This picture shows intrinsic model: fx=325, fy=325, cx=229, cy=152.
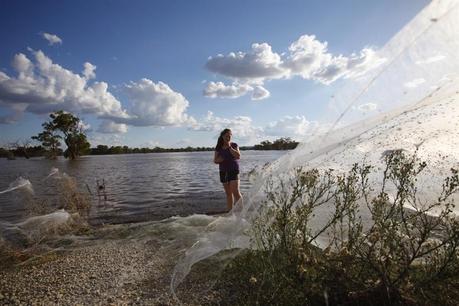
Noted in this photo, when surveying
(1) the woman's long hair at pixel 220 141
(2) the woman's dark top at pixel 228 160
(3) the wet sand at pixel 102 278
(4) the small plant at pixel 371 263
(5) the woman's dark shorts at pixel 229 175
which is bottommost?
(3) the wet sand at pixel 102 278

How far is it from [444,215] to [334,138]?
4.53 ft

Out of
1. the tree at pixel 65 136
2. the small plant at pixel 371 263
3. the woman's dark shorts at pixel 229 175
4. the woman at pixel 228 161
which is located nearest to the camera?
the small plant at pixel 371 263

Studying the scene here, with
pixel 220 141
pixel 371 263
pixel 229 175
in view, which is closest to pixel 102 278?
pixel 371 263

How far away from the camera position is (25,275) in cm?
547

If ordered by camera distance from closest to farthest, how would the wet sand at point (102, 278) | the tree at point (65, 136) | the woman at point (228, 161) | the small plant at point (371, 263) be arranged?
the small plant at point (371, 263)
the wet sand at point (102, 278)
the woman at point (228, 161)
the tree at point (65, 136)

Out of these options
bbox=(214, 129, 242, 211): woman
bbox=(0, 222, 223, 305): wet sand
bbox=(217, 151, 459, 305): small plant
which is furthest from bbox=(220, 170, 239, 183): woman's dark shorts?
bbox=(217, 151, 459, 305): small plant

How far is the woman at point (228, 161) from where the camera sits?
8.78 metres

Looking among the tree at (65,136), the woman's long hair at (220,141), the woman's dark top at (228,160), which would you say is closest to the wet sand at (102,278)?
the woman's dark top at (228,160)

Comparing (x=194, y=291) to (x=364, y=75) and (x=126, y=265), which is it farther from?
(x=364, y=75)

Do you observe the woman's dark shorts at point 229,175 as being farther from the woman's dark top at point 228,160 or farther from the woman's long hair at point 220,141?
the woman's long hair at point 220,141

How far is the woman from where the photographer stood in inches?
346

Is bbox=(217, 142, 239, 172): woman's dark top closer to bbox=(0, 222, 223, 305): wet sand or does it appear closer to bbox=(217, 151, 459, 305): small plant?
bbox=(0, 222, 223, 305): wet sand

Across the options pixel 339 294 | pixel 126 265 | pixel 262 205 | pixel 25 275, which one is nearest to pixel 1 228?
pixel 25 275

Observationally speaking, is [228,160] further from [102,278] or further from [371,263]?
[371,263]
